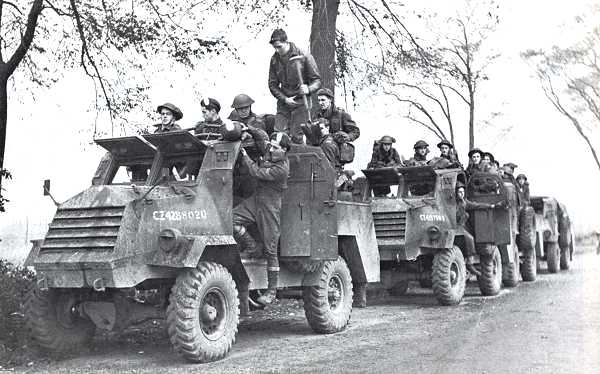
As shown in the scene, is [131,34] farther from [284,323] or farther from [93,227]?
[93,227]

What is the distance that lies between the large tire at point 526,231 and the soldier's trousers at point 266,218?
9345mm

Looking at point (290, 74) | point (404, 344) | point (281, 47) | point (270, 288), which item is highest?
point (281, 47)

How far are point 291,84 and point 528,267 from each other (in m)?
8.30

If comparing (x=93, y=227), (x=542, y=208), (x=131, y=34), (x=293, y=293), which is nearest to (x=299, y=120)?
(x=293, y=293)

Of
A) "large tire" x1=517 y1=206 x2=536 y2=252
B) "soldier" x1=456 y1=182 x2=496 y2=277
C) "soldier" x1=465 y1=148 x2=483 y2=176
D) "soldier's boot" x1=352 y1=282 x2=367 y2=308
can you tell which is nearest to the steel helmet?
"soldier's boot" x1=352 y1=282 x2=367 y2=308

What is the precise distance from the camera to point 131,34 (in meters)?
15.5

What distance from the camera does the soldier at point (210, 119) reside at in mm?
9562

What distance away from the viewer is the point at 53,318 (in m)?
8.38

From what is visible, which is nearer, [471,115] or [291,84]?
[291,84]

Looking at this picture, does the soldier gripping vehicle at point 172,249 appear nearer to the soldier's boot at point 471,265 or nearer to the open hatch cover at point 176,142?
the open hatch cover at point 176,142

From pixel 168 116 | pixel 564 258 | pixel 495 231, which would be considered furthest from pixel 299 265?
pixel 564 258

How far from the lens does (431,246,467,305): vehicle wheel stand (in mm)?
12930

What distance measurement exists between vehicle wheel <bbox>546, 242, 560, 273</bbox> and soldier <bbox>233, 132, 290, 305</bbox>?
12.7m

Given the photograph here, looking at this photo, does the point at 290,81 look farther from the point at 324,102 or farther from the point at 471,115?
the point at 471,115
